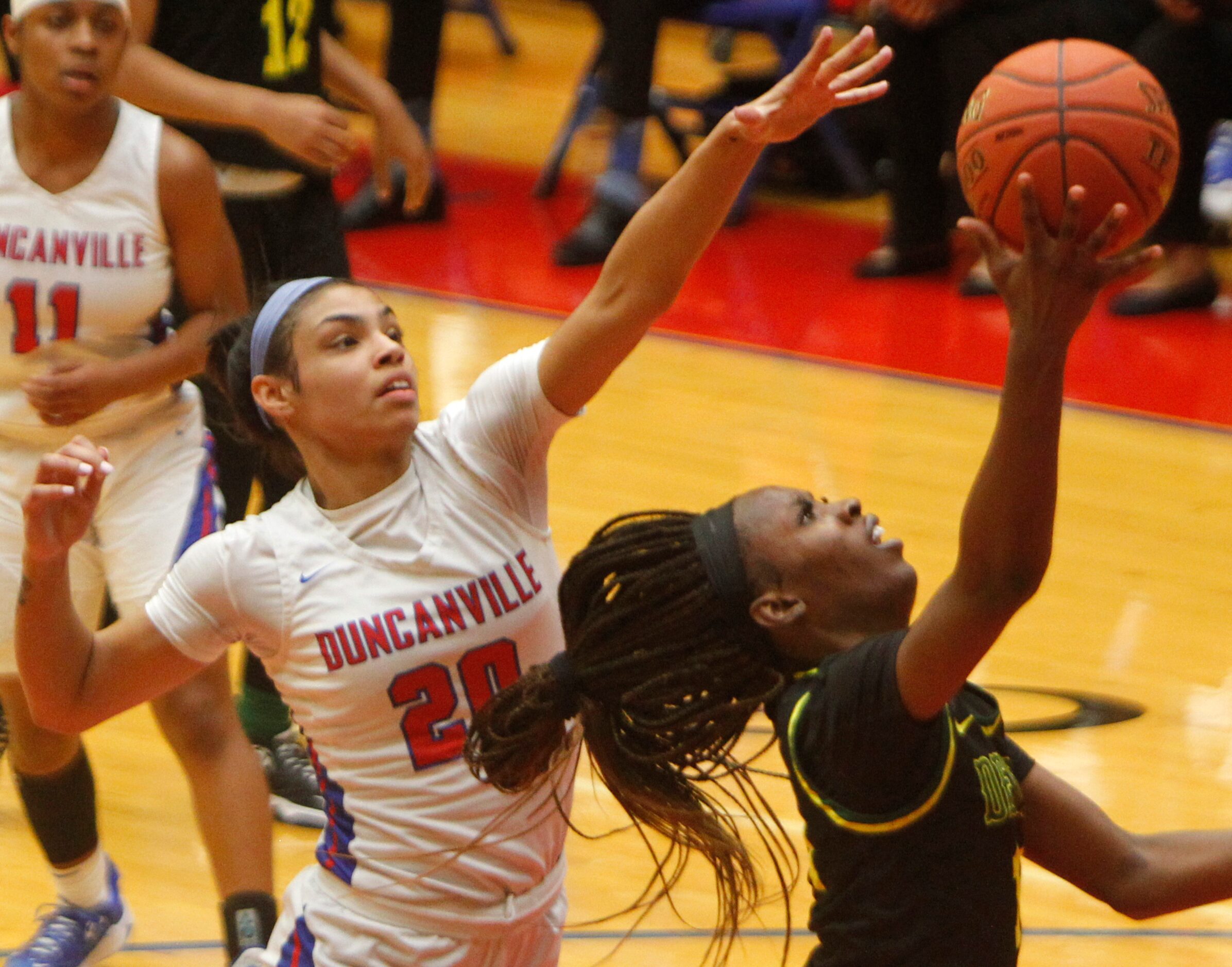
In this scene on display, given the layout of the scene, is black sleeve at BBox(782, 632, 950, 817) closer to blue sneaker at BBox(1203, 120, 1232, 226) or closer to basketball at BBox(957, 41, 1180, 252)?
basketball at BBox(957, 41, 1180, 252)

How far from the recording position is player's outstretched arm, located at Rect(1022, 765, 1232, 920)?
7.22 feet

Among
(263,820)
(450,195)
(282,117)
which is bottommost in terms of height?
(450,195)

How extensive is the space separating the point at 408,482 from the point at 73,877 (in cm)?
138

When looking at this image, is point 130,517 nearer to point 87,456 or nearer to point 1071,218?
point 87,456

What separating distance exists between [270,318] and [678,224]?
2.15 ft

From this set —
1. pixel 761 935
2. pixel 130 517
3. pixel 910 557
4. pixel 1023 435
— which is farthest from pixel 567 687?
pixel 910 557

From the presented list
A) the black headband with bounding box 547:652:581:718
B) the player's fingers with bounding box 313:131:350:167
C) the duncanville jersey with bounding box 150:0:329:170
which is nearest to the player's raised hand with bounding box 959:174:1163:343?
the black headband with bounding box 547:652:581:718

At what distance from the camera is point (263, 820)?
10.4 ft

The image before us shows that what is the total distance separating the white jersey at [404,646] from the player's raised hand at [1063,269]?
963mm

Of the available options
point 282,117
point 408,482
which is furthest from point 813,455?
point 408,482

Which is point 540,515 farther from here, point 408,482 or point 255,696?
A: point 255,696

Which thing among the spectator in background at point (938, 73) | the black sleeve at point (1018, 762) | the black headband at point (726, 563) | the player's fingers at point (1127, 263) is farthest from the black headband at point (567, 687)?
the spectator in background at point (938, 73)

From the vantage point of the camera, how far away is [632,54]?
26.1 feet

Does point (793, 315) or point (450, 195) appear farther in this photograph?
point (450, 195)
